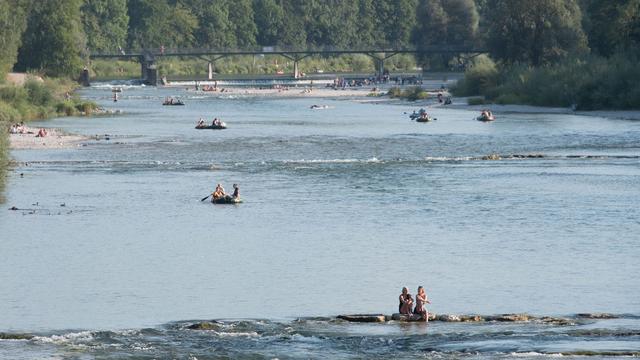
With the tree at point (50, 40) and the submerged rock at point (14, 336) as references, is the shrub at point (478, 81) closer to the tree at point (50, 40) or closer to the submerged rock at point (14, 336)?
the tree at point (50, 40)

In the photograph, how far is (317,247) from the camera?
5850 cm

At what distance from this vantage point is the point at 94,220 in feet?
218

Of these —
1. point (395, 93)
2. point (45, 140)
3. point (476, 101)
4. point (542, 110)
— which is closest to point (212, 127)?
point (45, 140)

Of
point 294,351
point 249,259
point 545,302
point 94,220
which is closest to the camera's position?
point 294,351

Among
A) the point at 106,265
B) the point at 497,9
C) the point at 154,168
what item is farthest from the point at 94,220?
the point at 497,9

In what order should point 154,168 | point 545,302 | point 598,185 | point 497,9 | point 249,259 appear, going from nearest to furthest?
→ point 545,302 < point 249,259 < point 598,185 < point 154,168 < point 497,9

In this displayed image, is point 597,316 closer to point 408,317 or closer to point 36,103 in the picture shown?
point 408,317

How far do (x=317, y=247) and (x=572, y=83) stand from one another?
308 feet

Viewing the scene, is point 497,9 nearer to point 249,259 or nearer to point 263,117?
point 263,117

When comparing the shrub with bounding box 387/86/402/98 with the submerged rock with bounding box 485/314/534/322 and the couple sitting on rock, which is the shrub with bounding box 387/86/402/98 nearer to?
the submerged rock with bounding box 485/314/534/322

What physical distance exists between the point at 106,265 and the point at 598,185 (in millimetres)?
34302

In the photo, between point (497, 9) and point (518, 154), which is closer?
point (518, 154)

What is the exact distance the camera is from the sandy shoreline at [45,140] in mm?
104375

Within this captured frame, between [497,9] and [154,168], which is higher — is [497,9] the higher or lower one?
the higher one
